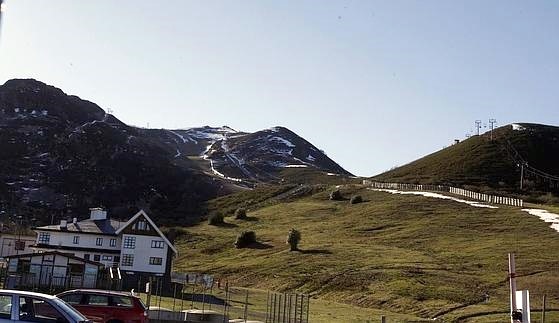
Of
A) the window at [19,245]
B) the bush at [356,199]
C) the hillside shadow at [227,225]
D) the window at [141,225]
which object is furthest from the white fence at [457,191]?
the window at [19,245]

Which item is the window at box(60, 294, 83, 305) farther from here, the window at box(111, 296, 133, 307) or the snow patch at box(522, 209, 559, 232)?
the snow patch at box(522, 209, 559, 232)

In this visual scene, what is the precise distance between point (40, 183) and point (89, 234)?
355 feet

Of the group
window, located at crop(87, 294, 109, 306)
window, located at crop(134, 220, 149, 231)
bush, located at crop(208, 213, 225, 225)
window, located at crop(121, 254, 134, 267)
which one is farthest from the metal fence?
bush, located at crop(208, 213, 225, 225)

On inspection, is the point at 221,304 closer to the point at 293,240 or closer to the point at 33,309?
the point at 33,309

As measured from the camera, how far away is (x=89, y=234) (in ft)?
262

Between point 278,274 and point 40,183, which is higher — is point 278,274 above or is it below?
below

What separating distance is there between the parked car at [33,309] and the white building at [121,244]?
62628mm

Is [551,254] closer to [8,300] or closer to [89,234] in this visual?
[89,234]

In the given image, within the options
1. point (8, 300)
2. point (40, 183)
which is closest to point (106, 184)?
point (40, 183)

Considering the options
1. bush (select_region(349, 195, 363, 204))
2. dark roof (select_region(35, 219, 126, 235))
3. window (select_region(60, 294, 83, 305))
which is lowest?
window (select_region(60, 294, 83, 305))

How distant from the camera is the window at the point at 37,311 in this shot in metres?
15.5

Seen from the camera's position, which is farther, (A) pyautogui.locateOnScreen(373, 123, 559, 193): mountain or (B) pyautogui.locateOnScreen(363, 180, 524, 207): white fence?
(A) pyautogui.locateOnScreen(373, 123, 559, 193): mountain

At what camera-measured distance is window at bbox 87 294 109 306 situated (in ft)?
81.2

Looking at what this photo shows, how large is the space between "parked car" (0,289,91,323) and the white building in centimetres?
6263
